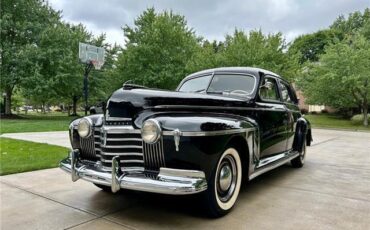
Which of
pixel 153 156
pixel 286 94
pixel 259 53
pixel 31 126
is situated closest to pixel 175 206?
pixel 153 156

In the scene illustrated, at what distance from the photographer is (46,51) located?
2114 centimetres

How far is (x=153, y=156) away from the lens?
9.84ft

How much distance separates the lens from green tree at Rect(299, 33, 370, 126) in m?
19.6

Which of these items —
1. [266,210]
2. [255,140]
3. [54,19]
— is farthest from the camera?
[54,19]

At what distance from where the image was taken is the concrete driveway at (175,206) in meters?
3.08

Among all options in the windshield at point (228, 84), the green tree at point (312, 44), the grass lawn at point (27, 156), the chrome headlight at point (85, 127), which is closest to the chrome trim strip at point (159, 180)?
the chrome headlight at point (85, 127)

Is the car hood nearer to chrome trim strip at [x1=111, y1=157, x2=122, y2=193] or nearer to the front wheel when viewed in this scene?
chrome trim strip at [x1=111, y1=157, x2=122, y2=193]

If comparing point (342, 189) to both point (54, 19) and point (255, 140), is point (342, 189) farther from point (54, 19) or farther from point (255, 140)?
point (54, 19)

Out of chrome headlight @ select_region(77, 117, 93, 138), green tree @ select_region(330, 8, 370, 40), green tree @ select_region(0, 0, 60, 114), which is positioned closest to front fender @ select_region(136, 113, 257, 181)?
chrome headlight @ select_region(77, 117, 93, 138)

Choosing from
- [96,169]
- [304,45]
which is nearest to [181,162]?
[96,169]

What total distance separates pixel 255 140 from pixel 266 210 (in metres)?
0.83

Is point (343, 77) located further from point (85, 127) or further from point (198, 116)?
point (85, 127)

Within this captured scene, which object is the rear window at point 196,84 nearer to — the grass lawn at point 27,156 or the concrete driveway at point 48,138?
the grass lawn at point 27,156

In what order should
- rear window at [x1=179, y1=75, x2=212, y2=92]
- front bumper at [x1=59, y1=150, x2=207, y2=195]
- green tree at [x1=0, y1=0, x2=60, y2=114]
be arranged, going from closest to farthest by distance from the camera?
1. front bumper at [x1=59, y1=150, x2=207, y2=195]
2. rear window at [x1=179, y1=75, x2=212, y2=92]
3. green tree at [x1=0, y1=0, x2=60, y2=114]
